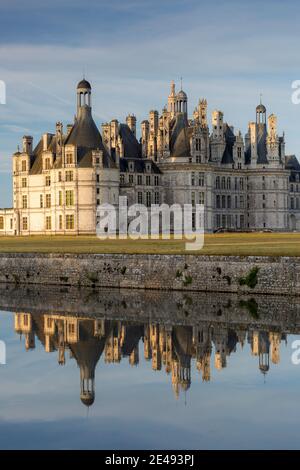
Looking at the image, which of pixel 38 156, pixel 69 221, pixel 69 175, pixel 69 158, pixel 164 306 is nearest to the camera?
pixel 164 306

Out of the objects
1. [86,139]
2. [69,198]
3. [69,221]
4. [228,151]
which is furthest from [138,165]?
[228,151]

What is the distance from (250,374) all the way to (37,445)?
6991mm

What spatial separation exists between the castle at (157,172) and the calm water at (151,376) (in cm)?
4853

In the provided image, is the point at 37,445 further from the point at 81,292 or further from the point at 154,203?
the point at 154,203

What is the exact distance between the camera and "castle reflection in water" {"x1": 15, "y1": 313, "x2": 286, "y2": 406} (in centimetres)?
2175

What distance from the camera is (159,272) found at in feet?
129

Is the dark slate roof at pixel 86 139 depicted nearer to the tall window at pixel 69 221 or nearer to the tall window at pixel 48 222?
the tall window at pixel 69 221

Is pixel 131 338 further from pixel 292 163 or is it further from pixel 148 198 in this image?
pixel 292 163

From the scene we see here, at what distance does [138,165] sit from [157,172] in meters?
2.51

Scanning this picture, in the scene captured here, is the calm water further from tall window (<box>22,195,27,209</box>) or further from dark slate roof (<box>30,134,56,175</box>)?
tall window (<box>22,195,27,209</box>)

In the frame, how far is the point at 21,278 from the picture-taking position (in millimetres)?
44688

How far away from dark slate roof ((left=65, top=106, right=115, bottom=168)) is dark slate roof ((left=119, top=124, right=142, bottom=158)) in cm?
754

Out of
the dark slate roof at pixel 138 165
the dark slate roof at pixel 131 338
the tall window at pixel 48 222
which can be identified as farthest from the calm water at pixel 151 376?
the dark slate roof at pixel 138 165
